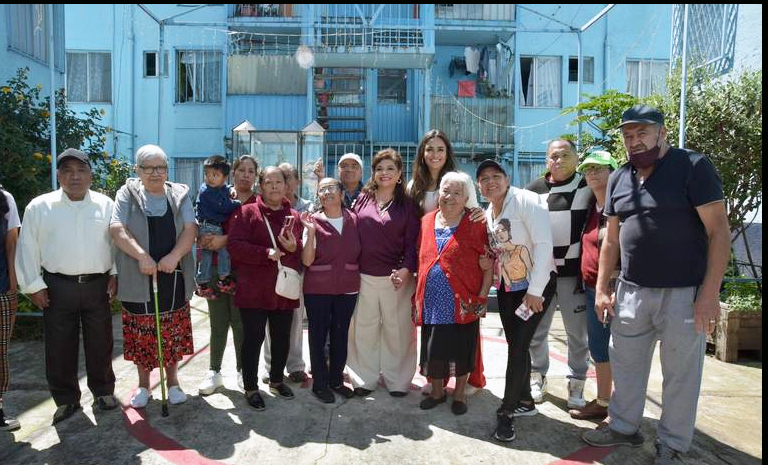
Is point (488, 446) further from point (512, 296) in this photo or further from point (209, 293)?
point (209, 293)

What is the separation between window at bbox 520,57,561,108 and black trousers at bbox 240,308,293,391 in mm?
11953

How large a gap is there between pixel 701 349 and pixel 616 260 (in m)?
0.70

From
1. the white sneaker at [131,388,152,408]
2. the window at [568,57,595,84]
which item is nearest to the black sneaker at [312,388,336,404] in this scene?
the white sneaker at [131,388,152,408]

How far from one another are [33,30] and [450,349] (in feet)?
29.5

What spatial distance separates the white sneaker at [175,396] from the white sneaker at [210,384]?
16cm

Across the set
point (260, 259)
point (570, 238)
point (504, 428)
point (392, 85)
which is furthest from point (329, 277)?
point (392, 85)

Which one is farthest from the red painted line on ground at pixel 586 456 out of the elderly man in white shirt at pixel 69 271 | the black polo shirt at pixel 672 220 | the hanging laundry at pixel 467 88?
the hanging laundry at pixel 467 88

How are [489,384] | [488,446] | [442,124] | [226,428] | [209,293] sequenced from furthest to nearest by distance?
[442,124]
[489,384]
[209,293]
[226,428]
[488,446]

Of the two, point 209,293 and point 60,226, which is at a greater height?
point 60,226

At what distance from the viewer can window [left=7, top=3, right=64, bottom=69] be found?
8555mm

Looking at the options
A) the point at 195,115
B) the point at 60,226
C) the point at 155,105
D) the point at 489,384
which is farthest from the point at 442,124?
the point at 60,226

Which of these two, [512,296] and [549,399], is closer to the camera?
[512,296]

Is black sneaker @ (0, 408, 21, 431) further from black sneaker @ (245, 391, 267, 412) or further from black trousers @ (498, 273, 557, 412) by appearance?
black trousers @ (498, 273, 557, 412)

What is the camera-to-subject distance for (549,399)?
4391 mm
